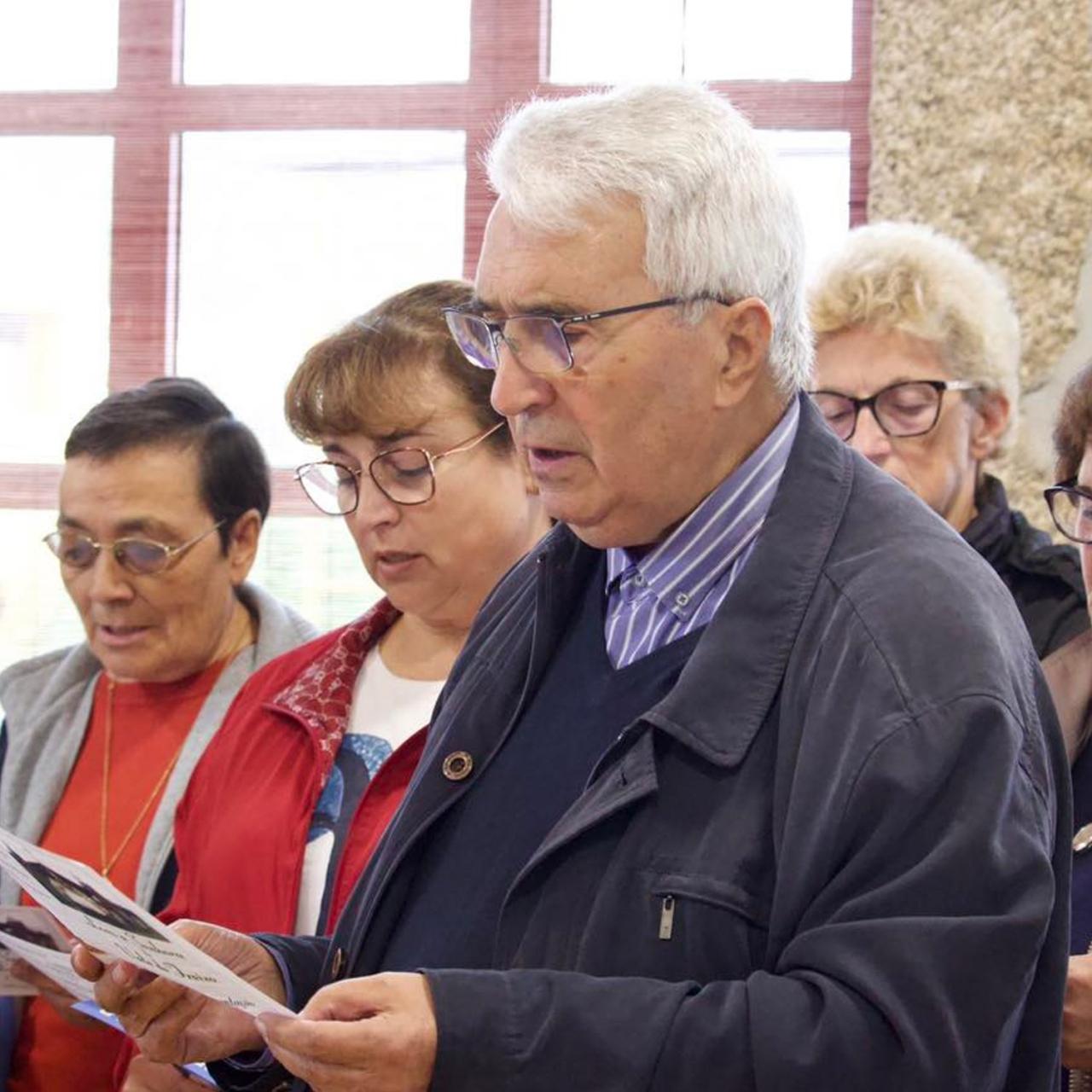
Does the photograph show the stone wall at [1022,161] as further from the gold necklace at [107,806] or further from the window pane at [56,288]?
the window pane at [56,288]

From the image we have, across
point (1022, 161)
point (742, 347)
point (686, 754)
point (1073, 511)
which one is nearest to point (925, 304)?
point (1073, 511)

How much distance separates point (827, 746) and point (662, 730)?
0.48 ft

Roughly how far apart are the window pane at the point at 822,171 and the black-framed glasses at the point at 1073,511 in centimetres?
158

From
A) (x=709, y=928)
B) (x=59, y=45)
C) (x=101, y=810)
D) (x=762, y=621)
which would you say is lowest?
(x=101, y=810)

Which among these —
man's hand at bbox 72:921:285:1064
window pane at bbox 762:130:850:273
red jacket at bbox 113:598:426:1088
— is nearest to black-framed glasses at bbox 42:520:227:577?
red jacket at bbox 113:598:426:1088

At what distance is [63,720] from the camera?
298 cm

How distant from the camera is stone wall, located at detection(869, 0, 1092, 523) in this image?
3293 mm

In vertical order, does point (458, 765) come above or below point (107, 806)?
above

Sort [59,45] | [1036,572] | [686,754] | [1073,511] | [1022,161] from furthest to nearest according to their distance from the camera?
[59,45] < [1022,161] < [1036,572] < [1073,511] < [686,754]

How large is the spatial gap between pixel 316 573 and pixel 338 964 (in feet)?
7.05

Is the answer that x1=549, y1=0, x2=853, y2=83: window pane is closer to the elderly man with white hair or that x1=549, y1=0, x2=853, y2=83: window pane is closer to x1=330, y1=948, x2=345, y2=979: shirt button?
the elderly man with white hair

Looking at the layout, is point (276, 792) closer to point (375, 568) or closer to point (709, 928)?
point (375, 568)

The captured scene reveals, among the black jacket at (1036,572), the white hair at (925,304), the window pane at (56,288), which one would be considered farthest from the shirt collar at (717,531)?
the window pane at (56,288)

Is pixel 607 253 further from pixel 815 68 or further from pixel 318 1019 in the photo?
pixel 815 68
